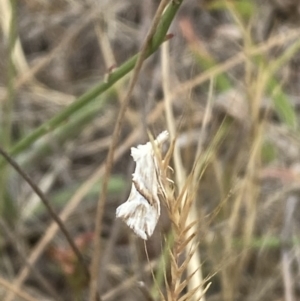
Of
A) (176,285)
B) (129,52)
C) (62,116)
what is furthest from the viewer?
(129,52)

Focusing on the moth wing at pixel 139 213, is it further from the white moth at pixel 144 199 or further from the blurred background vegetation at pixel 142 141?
the blurred background vegetation at pixel 142 141

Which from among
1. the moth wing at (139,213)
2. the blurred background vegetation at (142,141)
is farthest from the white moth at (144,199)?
the blurred background vegetation at (142,141)

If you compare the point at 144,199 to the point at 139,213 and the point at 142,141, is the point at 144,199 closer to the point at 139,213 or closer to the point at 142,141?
the point at 139,213

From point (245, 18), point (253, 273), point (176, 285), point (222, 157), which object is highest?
point (176, 285)

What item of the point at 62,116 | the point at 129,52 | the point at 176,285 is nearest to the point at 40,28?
the point at 129,52

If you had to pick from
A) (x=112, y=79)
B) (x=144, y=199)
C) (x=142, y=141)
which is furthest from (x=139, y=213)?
(x=142, y=141)

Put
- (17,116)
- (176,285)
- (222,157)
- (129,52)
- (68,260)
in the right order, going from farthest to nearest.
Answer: (129,52) → (17,116) → (222,157) → (68,260) → (176,285)

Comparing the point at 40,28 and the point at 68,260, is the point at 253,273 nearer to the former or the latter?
the point at 68,260
